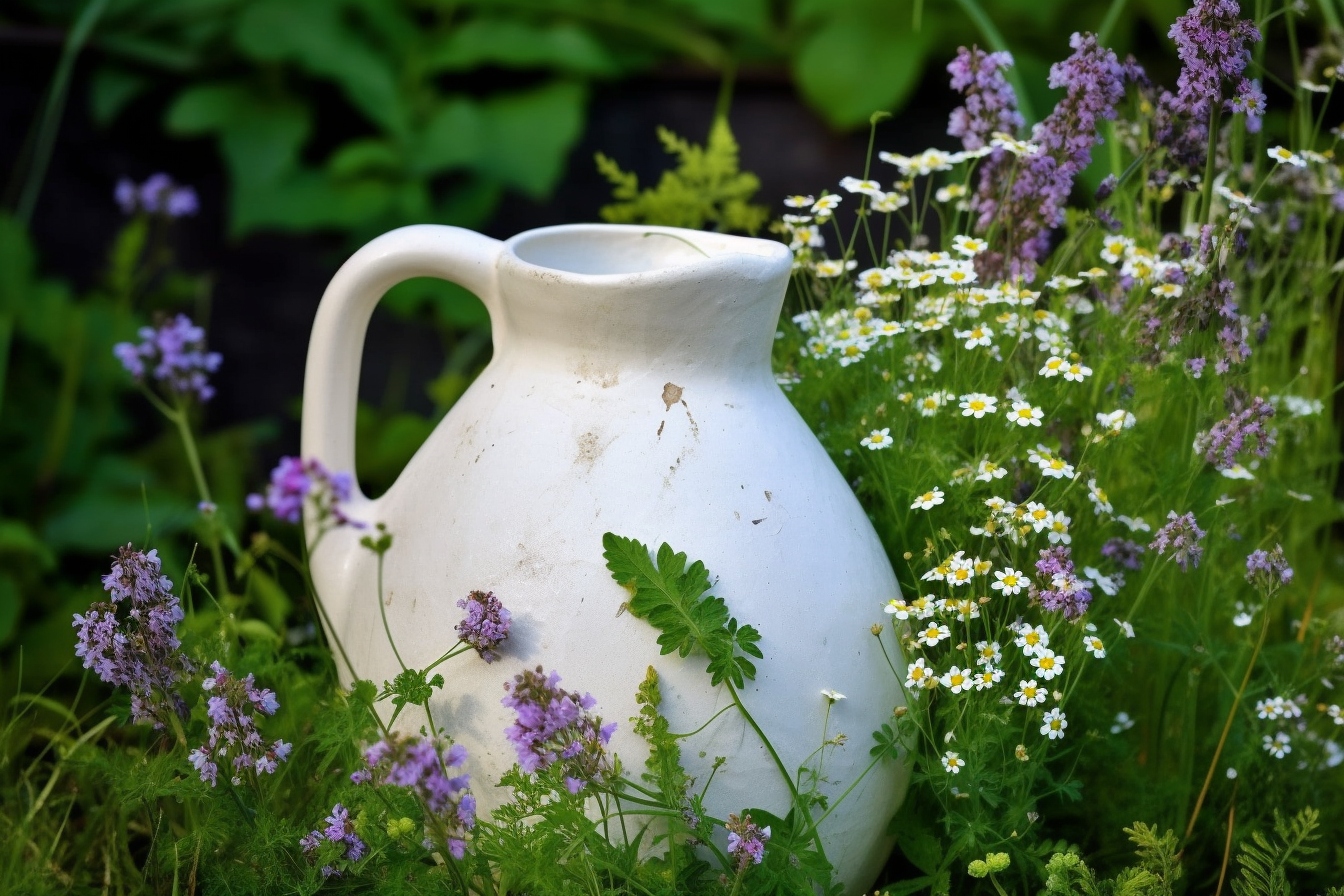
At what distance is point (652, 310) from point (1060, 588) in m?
0.52

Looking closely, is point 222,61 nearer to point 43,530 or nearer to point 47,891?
point 43,530

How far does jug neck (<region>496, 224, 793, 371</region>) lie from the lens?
1378mm

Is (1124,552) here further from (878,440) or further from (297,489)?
(297,489)

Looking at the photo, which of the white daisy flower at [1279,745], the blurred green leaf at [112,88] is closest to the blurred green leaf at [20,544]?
the blurred green leaf at [112,88]

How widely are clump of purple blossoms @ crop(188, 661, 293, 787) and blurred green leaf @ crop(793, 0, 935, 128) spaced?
2.88 metres

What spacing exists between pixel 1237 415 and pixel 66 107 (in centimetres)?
348

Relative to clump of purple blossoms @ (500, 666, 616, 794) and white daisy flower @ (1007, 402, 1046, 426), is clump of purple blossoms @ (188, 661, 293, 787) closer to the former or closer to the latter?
clump of purple blossoms @ (500, 666, 616, 794)

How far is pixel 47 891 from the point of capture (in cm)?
145

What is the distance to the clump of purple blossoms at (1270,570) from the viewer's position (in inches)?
59.4

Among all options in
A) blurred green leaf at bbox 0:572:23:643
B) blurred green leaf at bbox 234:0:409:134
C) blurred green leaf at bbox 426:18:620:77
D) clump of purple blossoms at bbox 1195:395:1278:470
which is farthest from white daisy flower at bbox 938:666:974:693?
blurred green leaf at bbox 426:18:620:77

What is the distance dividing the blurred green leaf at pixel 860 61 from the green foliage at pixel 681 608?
271 cm

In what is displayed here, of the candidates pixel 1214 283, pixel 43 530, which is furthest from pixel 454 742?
pixel 43 530

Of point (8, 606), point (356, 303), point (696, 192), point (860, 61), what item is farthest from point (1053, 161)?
point (860, 61)

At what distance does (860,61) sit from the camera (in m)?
3.83
